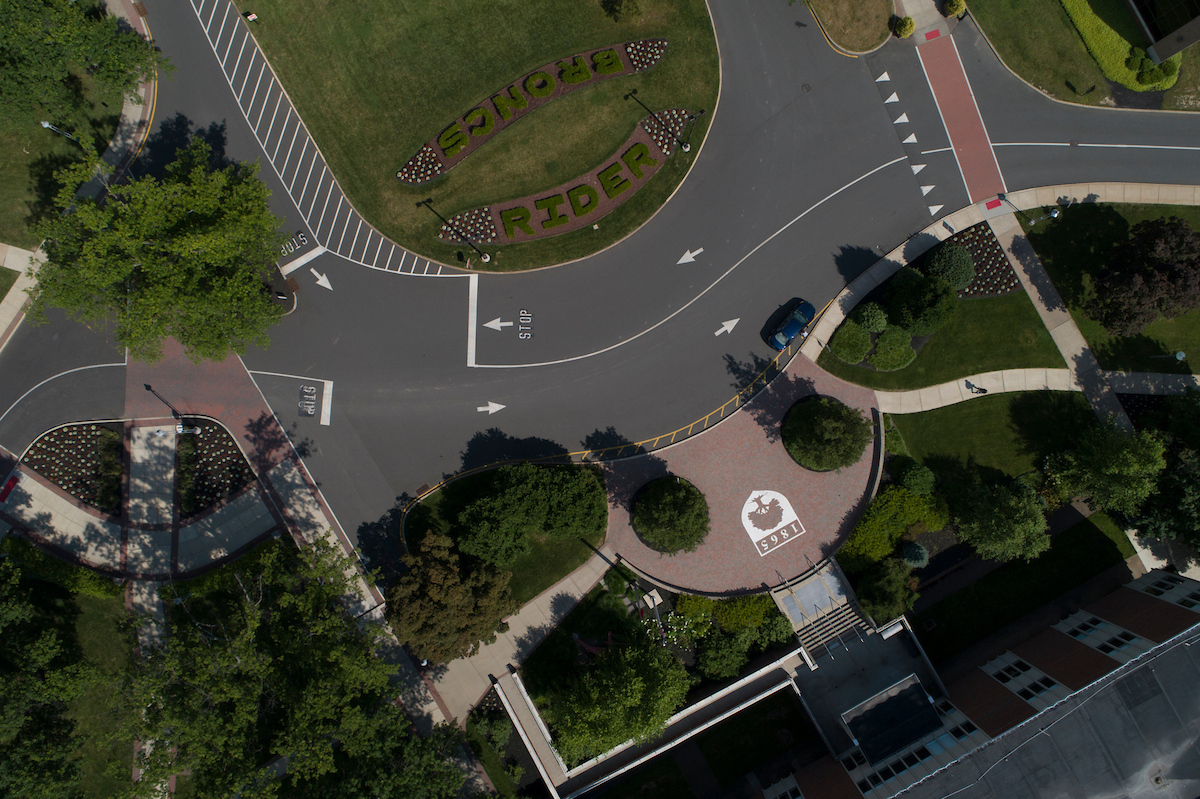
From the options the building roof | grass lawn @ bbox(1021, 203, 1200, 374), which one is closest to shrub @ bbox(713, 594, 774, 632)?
the building roof

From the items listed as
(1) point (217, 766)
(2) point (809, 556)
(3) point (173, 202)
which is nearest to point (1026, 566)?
(2) point (809, 556)

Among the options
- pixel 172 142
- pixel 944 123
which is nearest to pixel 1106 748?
pixel 944 123

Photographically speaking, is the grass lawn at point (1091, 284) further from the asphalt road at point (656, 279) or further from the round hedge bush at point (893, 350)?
the round hedge bush at point (893, 350)

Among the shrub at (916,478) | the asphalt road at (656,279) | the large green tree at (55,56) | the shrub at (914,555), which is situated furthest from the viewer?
the asphalt road at (656,279)

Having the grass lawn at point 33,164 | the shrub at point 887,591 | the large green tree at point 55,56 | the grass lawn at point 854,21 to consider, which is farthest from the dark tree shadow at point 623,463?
the grass lawn at point 33,164

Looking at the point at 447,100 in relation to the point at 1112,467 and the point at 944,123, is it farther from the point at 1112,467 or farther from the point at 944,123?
the point at 1112,467

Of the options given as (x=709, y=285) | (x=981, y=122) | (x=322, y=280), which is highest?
(x=322, y=280)

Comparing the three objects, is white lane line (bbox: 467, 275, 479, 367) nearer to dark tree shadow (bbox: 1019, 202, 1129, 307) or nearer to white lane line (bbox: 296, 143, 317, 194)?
white lane line (bbox: 296, 143, 317, 194)
